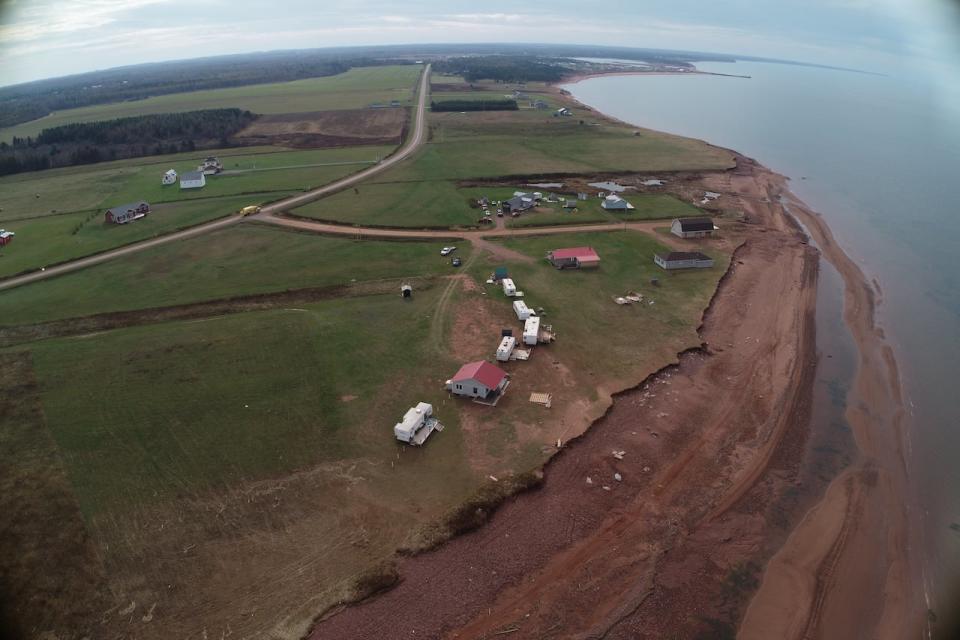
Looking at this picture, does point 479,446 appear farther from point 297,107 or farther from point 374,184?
point 297,107

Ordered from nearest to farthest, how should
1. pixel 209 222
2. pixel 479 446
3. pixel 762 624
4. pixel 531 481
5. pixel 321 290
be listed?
pixel 762 624
pixel 531 481
pixel 479 446
pixel 321 290
pixel 209 222

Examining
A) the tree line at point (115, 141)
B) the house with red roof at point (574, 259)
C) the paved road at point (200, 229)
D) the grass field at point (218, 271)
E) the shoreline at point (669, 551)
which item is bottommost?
the shoreline at point (669, 551)

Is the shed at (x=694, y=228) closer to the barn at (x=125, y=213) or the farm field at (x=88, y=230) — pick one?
the farm field at (x=88, y=230)

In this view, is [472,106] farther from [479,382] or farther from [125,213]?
[479,382]

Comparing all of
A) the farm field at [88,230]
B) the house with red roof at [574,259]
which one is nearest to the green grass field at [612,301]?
the house with red roof at [574,259]

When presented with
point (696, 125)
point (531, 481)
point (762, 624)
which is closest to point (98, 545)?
point (531, 481)

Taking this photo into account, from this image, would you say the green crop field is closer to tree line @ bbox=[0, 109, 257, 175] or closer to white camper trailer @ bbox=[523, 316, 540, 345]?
tree line @ bbox=[0, 109, 257, 175]

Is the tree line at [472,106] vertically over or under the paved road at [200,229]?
over
